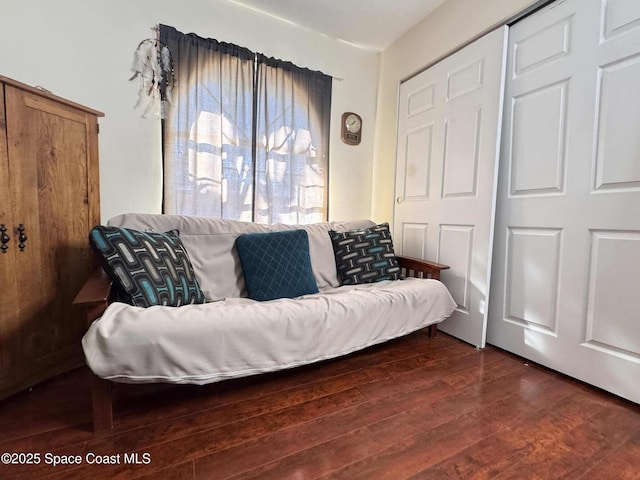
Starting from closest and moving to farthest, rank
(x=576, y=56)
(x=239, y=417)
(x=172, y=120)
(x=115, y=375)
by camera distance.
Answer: (x=115, y=375) < (x=239, y=417) < (x=576, y=56) < (x=172, y=120)

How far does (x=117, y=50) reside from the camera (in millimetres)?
1852

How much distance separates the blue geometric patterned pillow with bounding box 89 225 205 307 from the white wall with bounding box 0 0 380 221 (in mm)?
750

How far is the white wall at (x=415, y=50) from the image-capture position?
1872 millimetres

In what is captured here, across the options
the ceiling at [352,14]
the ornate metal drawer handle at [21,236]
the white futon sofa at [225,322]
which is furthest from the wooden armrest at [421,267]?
the ornate metal drawer handle at [21,236]

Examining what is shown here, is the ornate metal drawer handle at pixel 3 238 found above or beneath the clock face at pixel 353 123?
beneath

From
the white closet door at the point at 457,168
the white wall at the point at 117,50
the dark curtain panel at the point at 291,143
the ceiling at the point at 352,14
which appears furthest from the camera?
the dark curtain panel at the point at 291,143

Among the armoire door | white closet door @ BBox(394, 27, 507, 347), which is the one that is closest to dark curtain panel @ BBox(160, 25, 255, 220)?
the armoire door

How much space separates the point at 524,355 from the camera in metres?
1.73

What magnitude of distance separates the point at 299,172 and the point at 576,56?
1.82 m

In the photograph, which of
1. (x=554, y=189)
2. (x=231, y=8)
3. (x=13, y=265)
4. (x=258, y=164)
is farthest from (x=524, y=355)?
(x=231, y=8)

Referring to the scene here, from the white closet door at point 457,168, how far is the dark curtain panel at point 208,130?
1.34 m

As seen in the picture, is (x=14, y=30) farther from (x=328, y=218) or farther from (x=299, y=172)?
(x=328, y=218)

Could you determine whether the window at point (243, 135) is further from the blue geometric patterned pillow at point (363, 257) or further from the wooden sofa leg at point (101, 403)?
the wooden sofa leg at point (101, 403)

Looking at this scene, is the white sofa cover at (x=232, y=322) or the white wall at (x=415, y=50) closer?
the white sofa cover at (x=232, y=322)
